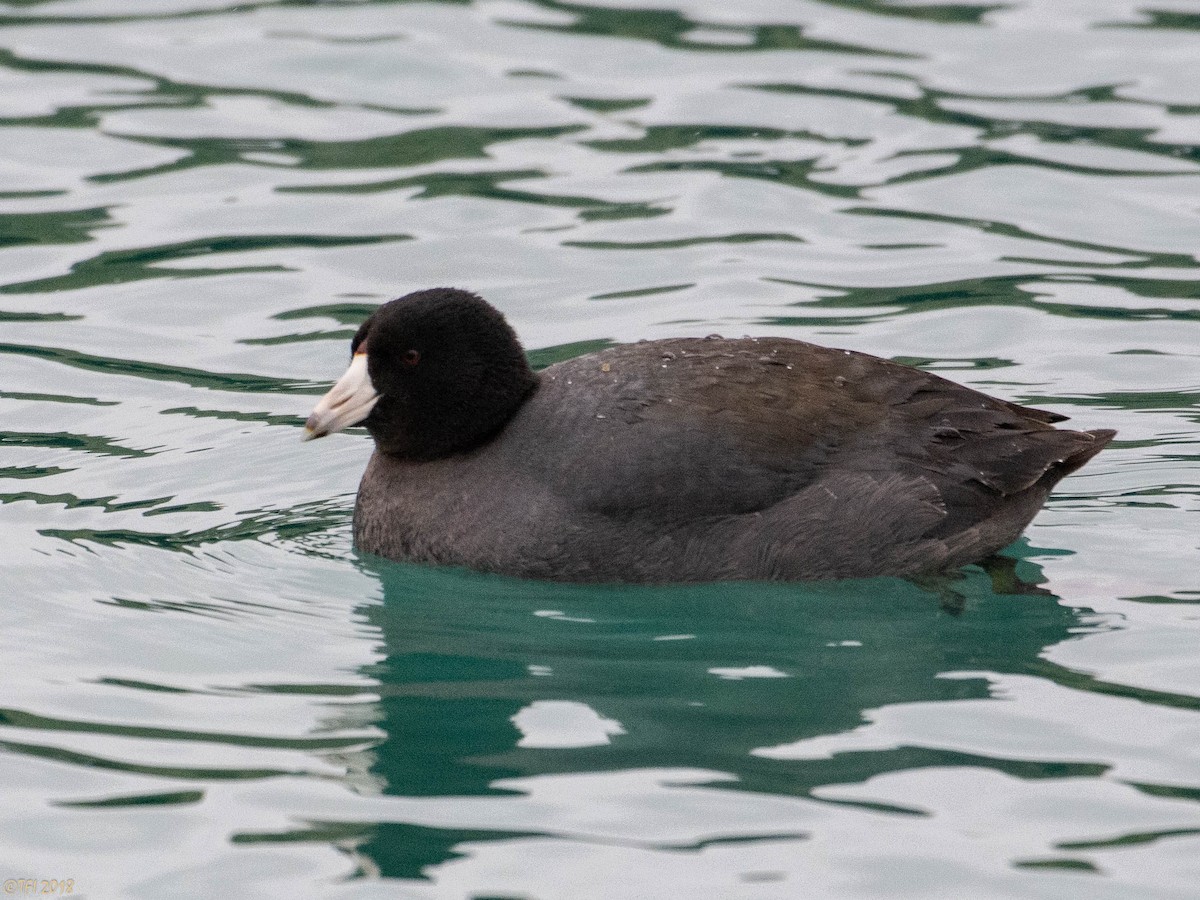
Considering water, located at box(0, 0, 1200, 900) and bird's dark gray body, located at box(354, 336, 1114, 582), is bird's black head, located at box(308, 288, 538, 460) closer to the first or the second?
bird's dark gray body, located at box(354, 336, 1114, 582)

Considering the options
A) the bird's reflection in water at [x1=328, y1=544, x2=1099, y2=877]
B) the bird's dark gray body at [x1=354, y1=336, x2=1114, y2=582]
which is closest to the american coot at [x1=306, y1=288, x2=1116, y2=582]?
the bird's dark gray body at [x1=354, y1=336, x2=1114, y2=582]

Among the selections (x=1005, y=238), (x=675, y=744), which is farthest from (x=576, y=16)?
(x=675, y=744)

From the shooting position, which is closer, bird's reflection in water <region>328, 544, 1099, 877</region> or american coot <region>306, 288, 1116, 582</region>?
bird's reflection in water <region>328, 544, 1099, 877</region>

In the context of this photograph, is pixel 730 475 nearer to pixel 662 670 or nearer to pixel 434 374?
pixel 662 670

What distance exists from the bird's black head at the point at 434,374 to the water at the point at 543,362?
2.10ft

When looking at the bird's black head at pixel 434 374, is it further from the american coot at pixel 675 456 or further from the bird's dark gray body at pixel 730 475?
the bird's dark gray body at pixel 730 475

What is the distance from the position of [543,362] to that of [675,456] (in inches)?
111

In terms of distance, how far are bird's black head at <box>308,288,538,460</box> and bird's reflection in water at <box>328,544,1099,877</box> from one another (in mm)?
631

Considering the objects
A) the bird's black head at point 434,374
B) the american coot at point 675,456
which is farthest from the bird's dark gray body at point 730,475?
the bird's black head at point 434,374

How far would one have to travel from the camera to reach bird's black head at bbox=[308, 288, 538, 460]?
8586 millimetres

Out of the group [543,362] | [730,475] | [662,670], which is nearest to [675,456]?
[730,475]

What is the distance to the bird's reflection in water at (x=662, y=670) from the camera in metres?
6.64

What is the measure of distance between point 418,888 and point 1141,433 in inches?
202

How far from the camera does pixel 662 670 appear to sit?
753 cm
